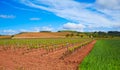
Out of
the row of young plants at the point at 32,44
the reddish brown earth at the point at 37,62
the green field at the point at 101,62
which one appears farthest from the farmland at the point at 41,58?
the row of young plants at the point at 32,44

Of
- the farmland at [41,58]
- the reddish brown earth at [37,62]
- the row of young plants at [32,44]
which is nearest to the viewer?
the reddish brown earth at [37,62]

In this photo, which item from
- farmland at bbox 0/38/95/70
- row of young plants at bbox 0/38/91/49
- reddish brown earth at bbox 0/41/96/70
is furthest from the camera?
row of young plants at bbox 0/38/91/49

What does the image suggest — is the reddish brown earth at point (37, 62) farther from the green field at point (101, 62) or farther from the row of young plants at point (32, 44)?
the row of young plants at point (32, 44)

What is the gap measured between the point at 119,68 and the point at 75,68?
10.7 feet

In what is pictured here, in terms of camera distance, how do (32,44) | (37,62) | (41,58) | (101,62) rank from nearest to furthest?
(101,62) → (37,62) → (41,58) → (32,44)

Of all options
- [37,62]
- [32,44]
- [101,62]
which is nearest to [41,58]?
[37,62]

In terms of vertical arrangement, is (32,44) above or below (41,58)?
below

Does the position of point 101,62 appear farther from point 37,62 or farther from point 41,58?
point 41,58

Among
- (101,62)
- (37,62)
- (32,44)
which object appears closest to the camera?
(101,62)

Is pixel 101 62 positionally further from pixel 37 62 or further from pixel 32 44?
pixel 32 44

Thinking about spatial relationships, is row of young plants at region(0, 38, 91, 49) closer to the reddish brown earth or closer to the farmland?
the farmland

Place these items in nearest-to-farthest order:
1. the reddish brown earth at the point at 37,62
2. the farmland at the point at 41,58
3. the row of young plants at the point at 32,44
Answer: the reddish brown earth at the point at 37,62 → the farmland at the point at 41,58 → the row of young plants at the point at 32,44

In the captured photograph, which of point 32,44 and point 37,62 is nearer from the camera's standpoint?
point 37,62

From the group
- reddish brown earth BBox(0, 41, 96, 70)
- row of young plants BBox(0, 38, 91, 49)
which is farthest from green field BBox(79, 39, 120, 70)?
row of young plants BBox(0, 38, 91, 49)
